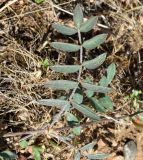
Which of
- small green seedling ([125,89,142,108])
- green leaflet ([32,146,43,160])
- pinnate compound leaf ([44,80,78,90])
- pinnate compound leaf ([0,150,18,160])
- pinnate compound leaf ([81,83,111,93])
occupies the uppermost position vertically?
pinnate compound leaf ([44,80,78,90])

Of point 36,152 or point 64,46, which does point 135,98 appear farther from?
point 64,46

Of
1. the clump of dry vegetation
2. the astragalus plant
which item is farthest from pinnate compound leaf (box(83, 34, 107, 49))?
the clump of dry vegetation

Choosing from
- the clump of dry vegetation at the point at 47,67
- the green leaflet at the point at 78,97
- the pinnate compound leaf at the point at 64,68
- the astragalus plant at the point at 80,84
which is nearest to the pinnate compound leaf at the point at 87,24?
the astragalus plant at the point at 80,84

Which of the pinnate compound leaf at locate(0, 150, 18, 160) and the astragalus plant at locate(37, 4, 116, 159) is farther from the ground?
the astragalus plant at locate(37, 4, 116, 159)

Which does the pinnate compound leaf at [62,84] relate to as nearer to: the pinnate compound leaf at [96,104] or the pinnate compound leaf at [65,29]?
the pinnate compound leaf at [96,104]

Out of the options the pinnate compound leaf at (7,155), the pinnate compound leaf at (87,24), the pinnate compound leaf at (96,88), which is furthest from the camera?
the pinnate compound leaf at (7,155)

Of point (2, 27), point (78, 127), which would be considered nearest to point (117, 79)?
point (78, 127)

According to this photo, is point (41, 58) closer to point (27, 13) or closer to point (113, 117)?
point (27, 13)

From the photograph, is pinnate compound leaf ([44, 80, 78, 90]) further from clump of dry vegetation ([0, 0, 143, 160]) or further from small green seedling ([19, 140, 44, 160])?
small green seedling ([19, 140, 44, 160])
